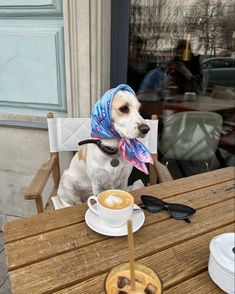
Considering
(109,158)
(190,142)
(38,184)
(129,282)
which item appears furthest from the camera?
(190,142)

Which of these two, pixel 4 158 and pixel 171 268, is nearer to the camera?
pixel 171 268

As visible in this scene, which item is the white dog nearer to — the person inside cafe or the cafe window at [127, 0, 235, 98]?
the cafe window at [127, 0, 235, 98]

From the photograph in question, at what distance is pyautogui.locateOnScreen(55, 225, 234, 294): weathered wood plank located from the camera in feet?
2.17

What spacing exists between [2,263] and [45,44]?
1.49 metres

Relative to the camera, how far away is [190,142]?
2.25 meters

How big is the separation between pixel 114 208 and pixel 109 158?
397 mm

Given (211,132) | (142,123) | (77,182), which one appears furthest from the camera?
(211,132)

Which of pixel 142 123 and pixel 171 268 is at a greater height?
pixel 142 123

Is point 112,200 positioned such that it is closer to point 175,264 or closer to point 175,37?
point 175,264

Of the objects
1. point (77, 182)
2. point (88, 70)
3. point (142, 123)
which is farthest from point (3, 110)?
point (142, 123)

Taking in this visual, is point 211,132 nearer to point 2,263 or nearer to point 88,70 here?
point 88,70

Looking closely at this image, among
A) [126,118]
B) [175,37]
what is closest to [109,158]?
[126,118]

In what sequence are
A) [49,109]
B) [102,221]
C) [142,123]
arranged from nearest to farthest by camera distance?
[102,221] < [142,123] < [49,109]

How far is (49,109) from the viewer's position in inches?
74.2
